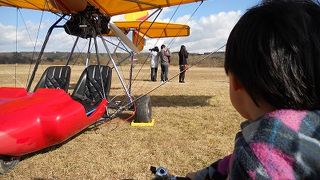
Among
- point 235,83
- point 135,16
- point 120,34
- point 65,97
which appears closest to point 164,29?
point 135,16

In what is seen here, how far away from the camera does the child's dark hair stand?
3.04 ft

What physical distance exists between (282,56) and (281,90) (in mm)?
78

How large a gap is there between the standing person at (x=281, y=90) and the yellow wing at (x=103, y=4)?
18.7 ft

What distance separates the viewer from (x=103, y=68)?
6.90 metres

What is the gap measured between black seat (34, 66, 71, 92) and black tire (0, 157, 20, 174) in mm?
2765

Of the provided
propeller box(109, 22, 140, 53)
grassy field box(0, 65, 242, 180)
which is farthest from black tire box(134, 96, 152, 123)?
propeller box(109, 22, 140, 53)

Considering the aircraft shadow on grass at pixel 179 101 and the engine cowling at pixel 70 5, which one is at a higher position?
the engine cowling at pixel 70 5

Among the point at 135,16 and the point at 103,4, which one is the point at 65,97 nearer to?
the point at 103,4

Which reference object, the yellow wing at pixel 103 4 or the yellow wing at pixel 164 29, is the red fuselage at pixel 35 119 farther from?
the yellow wing at pixel 164 29

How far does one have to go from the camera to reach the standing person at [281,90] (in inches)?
35.6

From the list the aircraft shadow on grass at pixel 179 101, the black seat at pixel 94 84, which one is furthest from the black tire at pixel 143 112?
the aircraft shadow on grass at pixel 179 101

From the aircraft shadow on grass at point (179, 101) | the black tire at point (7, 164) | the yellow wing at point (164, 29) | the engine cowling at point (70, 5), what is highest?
the engine cowling at point (70, 5)

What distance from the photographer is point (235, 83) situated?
1036 mm

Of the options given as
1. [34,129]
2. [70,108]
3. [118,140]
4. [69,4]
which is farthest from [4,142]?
[69,4]
